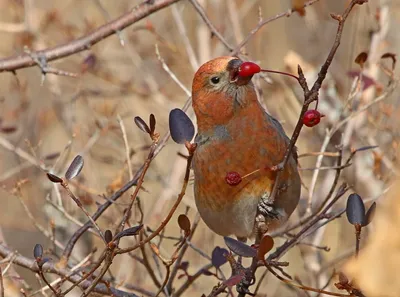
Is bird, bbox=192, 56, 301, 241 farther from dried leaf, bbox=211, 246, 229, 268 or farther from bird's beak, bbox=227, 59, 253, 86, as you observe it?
dried leaf, bbox=211, 246, 229, 268

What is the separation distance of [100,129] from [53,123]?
1926mm

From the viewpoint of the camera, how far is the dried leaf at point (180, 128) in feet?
5.07

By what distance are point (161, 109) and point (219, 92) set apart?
2.81 meters

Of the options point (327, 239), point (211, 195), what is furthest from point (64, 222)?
point (327, 239)

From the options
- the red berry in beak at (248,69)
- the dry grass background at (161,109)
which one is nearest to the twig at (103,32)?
the dry grass background at (161,109)

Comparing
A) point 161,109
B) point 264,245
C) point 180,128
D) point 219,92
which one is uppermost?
point 161,109

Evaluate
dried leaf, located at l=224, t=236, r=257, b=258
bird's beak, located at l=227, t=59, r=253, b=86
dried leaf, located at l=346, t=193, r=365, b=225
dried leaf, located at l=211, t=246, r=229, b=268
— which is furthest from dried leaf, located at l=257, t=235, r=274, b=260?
bird's beak, located at l=227, t=59, r=253, b=86

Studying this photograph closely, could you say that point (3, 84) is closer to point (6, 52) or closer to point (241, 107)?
point (6, 52)

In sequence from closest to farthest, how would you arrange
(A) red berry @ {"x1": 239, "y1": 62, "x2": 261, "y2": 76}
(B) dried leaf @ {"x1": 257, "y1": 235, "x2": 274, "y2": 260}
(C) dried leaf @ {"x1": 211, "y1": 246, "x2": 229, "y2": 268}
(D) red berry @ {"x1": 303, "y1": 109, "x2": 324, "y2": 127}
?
1. (B) dried leaf @ {"x1": 257, "y1": 235, "x2": 274, "y2": 260}
2. (D) red berry @ {"x1": 303, "y1": 109, "x2": 324, "y2": 127}
3. (A) red berry @ {"x1": 239, "y1": 62, "x2": 261, "y2": 76}
4. (C) dried leaf @ {"x1": 211, "y1": 246, "x2": 229, "y2": 268}

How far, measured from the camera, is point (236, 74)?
201 cm

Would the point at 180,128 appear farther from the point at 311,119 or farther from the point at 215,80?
the point at 215,80

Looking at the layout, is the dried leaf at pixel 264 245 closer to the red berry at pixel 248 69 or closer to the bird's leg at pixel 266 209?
the red berry at pixel 248 69

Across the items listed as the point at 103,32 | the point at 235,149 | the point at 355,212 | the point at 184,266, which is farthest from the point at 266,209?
the point at 103,32

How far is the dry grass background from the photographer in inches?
130
